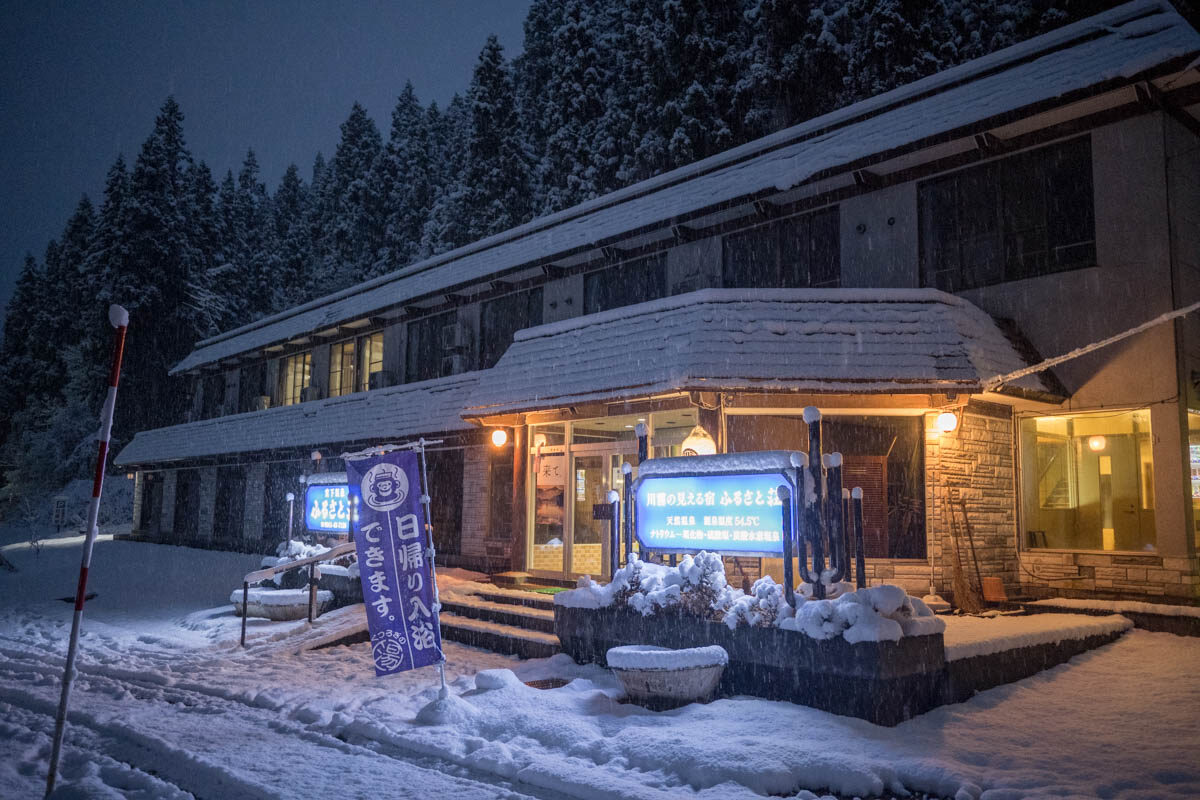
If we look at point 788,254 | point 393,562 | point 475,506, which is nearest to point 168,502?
point 475,506

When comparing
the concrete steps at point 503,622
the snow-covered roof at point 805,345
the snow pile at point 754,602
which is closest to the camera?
the snow pile at point 754,602

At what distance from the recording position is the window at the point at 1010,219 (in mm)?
11211

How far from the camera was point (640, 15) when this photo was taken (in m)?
36.1

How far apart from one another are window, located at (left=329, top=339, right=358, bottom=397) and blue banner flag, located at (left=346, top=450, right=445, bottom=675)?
16.5 m

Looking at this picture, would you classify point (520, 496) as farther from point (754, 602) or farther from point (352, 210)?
point (352, 210)

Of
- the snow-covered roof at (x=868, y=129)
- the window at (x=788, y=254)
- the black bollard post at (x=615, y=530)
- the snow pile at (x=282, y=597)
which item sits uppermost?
the snow-covered roof at (x=868, y=129)

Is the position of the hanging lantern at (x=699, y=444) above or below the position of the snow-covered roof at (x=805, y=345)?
below

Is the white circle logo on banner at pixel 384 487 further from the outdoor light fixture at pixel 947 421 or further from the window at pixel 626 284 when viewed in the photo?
the window at pixel 626 284

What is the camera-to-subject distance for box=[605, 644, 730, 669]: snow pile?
22.4 feet

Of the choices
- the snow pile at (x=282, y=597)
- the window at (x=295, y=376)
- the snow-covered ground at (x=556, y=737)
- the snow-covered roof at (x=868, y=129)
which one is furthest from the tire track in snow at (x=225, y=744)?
the window at (x=295, y=376)

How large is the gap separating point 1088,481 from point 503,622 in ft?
28.7

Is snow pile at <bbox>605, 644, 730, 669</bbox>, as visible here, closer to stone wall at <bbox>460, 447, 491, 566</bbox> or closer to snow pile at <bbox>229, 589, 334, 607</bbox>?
snow pile at <bbox>229, 589, 334, 607</bbox>

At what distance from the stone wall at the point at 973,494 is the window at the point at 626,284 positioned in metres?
6.21

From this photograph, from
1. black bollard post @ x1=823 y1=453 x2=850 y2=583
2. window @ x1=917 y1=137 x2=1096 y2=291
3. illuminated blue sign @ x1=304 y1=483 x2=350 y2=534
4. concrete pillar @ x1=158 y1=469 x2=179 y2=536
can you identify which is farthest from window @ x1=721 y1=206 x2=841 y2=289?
concrete pillar @ x1=158 y1=469 x2=179 y2=536
